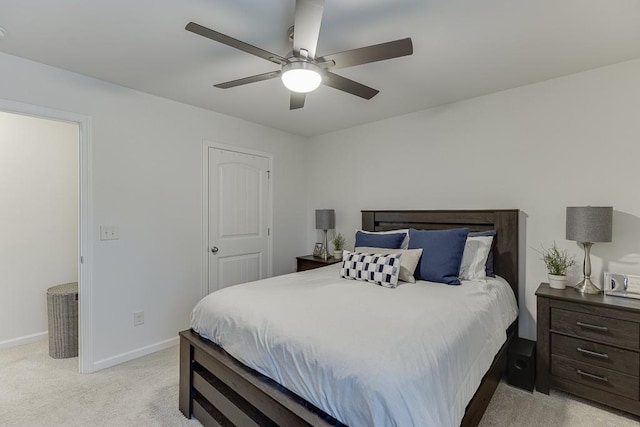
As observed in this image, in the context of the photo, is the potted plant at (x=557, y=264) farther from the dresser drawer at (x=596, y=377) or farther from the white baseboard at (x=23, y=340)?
the white baseboard at (x=23, y=340)

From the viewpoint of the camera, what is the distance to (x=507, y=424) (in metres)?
1.92

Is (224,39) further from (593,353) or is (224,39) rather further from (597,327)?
(593,353)

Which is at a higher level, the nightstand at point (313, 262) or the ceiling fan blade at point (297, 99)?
the ceiling fan blade at point (297, 99)

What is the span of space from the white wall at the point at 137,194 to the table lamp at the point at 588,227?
3.24 meters

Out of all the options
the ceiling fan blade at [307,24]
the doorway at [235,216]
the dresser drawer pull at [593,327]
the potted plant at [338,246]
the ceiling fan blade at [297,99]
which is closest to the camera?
the ceiling fan blade at [307,24]

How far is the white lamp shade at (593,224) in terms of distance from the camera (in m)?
2.12

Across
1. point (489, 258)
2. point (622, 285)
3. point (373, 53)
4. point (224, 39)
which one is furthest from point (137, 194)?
point (622, 285)

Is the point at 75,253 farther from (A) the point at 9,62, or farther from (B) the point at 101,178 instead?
(A) the point at 9,62

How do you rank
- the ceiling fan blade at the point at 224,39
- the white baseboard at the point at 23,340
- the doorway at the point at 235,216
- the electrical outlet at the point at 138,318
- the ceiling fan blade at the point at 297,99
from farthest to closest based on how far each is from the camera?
the doorway at the point at 235,216, the white baseboard at the point at 23,340, the electrical outlet at the point at 138,318, the ceiling fan blade at the point at 297,99, the ceiling fan blade at the point at 224,39

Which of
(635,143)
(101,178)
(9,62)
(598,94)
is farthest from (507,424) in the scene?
(9,62)

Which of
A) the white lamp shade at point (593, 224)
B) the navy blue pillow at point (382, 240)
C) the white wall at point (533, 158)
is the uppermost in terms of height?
the white wall at point (533, 158)

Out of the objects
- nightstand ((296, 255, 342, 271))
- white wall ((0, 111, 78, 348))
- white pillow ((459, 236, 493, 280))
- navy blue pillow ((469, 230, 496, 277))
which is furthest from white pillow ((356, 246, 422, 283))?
white wall ((0, 111, 78, 348))

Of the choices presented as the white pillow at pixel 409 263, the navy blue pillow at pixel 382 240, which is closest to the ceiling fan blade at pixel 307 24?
the white pillow at pixel 409 263

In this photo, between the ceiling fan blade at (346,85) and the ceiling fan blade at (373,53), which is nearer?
the ceiling fan blade at (373,53)
